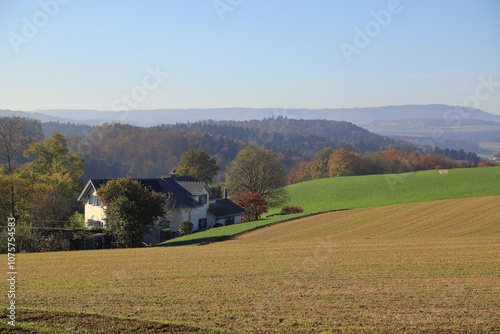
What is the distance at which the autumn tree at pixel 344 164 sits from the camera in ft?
355

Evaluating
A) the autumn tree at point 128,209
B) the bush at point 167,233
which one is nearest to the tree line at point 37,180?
the bush at point 167,233

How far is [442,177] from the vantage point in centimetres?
6831

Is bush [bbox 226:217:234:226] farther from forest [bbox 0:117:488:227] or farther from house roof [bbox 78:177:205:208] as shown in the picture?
forest [bbox 0:117:488:227]

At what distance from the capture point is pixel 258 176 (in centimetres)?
6128

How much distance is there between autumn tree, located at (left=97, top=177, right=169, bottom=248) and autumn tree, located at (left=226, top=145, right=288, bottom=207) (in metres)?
28.9

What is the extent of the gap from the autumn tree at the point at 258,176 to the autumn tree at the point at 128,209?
2894 cm

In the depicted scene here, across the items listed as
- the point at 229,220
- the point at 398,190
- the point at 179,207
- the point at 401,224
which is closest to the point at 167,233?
the point at 179,207

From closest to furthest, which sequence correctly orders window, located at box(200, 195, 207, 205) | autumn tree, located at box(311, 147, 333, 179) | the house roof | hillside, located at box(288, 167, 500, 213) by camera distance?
the house roof
window, located at box(200, 195, 207, 205)
hillside, located at box(288, 167, 500, 213)
autumn tree, located at box(311, 147, 333, 179)

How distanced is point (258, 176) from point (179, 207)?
66.1ft

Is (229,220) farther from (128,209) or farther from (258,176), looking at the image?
(128,209)

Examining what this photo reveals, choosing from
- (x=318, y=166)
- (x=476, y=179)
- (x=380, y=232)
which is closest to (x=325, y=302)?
(x=380, y=232)

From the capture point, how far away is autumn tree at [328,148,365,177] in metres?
108

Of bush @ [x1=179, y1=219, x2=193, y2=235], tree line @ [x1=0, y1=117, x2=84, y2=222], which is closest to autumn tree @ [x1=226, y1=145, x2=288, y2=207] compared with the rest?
bush @ [x1=179, y1=219, x2=193, y2=235]

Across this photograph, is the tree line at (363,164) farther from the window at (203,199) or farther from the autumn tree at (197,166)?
the window at (203,199)
